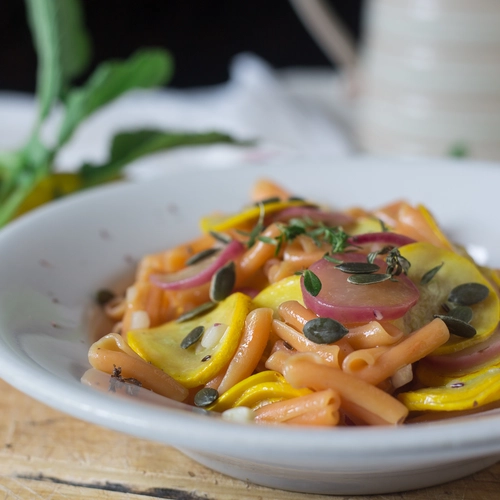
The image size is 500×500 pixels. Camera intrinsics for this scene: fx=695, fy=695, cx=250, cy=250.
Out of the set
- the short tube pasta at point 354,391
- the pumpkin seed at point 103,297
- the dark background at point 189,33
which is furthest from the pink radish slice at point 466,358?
the dark background at point 189,33

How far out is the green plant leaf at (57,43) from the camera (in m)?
2.57

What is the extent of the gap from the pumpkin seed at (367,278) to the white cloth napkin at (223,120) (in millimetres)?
1932

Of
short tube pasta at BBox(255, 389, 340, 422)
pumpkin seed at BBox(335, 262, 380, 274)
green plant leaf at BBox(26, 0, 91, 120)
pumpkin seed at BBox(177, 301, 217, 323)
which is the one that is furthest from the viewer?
green plant leaf at BBox(26, 0, 91, 120)

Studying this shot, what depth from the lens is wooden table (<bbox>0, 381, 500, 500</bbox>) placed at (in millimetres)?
1338

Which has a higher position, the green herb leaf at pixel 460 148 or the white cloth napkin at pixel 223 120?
the green herb leaf at pixel 460 148

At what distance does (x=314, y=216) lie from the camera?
1796 mm

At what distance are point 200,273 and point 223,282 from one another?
0.09m

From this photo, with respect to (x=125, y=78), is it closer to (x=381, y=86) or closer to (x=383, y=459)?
(x=381, y=86)

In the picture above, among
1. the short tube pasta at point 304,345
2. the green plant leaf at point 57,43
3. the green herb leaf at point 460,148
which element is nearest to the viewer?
the short tube pasta at point 304,345

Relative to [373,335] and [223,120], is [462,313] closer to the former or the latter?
[373,335]

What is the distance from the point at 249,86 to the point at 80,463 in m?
3.35

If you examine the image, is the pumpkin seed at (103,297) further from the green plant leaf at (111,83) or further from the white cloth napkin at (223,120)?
the white cloth napkin at (223,120)

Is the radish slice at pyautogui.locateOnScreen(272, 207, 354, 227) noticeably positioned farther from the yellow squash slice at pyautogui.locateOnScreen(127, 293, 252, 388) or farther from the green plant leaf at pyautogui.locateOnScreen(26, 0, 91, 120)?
the green plant leaf at pyautogui.locateOnScreen(26, 0, 91, 120)

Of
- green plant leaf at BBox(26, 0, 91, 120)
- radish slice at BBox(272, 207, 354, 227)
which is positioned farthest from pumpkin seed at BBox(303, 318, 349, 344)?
green plant leaf at BBox(26, 0, 91, 120)
